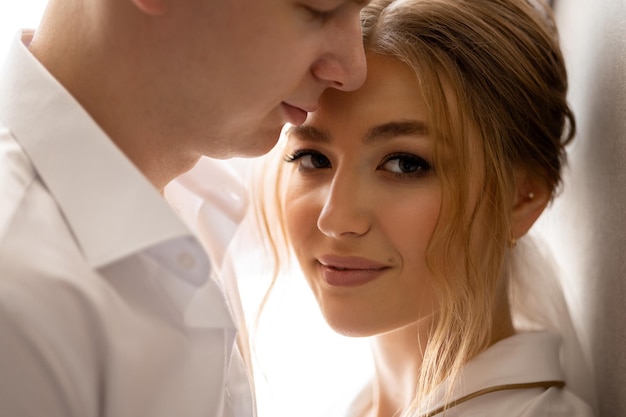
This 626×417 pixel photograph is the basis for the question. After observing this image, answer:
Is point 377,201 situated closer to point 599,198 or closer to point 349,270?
point 349,270

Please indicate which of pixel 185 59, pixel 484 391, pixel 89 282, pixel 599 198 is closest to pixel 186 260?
pixel 89 282

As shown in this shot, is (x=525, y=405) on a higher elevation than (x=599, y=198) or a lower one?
lower

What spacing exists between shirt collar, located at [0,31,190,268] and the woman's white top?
2.02ft

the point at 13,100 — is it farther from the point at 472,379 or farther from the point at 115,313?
the point at 472,379

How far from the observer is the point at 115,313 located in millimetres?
1140

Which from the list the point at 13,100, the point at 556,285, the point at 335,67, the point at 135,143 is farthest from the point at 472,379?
the point at 13,100

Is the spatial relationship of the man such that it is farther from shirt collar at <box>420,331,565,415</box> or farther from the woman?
shirt collar at <box>420,331,565,415</box>

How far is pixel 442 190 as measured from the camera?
1497mm

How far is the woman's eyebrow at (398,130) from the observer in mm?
1493

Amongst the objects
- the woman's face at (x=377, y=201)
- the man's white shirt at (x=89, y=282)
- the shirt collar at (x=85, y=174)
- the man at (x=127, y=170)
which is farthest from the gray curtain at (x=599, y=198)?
the shirt collar at (x=85, y=174)

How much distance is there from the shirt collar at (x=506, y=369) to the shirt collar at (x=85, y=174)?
61 cm

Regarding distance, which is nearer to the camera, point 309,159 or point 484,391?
point 484,391

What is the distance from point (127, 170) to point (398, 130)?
516 millimetres

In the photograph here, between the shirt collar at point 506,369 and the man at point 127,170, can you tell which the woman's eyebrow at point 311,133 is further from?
the shirt collar at point 506,369
